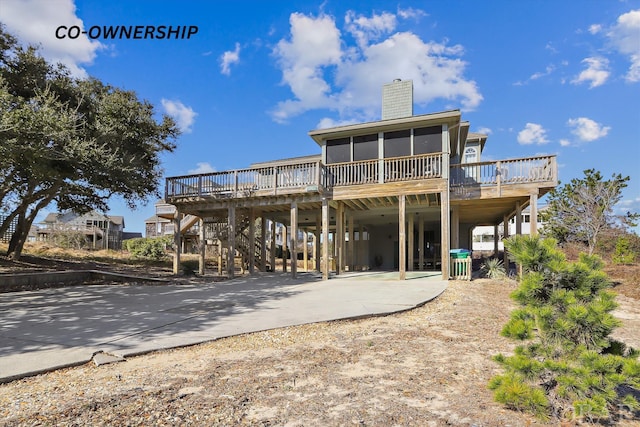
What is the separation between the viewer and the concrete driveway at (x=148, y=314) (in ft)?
13.8

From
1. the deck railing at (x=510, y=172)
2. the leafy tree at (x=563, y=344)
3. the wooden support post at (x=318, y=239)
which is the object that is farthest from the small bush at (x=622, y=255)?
the leafy tree at (x=563, y=344)

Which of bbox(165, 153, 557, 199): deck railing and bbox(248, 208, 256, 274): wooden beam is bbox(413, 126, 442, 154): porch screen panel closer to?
bbox(165, 153, 557, 199): deck railing

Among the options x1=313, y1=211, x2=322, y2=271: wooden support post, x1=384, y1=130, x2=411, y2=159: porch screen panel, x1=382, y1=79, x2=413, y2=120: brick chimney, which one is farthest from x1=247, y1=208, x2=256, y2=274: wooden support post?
x1=382, y1=79, x2=413, y2=120: brick chimney

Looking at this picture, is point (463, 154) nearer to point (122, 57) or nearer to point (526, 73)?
point (526, 73)

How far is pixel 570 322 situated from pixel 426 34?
41.3 feet

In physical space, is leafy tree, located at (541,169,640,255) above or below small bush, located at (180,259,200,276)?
above

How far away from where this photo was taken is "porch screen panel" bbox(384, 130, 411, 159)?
13.6 metres

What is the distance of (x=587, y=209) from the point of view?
677 inches

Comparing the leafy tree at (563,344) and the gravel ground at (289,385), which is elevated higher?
the leafy tree at (563,344)

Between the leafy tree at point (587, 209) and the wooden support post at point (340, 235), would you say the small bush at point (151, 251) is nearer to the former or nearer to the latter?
the wooden support post at point (340, 235)

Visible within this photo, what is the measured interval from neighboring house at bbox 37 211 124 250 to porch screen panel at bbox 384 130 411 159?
13.9 metres

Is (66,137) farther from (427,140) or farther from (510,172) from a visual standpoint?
(510,172)

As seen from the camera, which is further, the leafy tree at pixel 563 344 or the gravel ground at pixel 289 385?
the gravel ground at pixel 289 385

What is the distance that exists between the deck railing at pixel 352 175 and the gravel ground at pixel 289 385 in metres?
7.97
